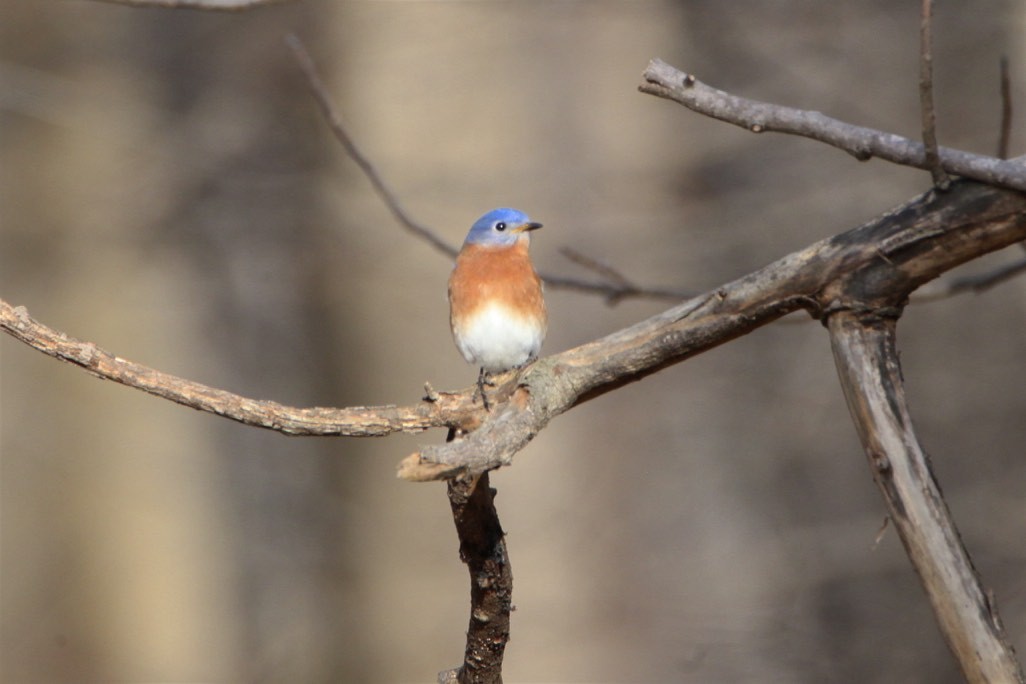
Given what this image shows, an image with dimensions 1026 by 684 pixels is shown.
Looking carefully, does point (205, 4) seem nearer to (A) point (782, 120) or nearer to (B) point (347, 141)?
(B) point (347, 141)

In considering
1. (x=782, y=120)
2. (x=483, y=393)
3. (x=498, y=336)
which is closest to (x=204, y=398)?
(x=483, y=393)

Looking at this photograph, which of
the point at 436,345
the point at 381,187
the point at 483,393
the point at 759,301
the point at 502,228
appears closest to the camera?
the point at 759,301

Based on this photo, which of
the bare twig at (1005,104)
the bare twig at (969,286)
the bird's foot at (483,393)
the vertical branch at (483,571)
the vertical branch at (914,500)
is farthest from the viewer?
the bare twig at (969,286)

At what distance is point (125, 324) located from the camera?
7531 millimetres

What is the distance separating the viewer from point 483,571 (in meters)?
2.68

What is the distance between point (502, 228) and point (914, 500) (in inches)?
94.4

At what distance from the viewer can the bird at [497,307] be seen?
3.98m

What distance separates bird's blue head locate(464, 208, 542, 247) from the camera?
14.1 ft

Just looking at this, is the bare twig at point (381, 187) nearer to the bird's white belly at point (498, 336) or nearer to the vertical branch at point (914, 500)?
the bird's white belly at point (498, 336)

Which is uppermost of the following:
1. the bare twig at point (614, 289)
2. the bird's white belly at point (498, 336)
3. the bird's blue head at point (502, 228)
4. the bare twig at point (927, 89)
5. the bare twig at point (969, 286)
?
the bird's blue head at point (502, 228)

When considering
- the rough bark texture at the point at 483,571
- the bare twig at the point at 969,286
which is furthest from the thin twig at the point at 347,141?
the bare twig at the point at 969,286

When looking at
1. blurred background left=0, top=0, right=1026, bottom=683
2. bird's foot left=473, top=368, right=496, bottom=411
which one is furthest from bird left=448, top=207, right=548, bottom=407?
blurred background left=0, top=0, right=1026, bottom=683

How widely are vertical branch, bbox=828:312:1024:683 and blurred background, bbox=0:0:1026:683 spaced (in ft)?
13.0

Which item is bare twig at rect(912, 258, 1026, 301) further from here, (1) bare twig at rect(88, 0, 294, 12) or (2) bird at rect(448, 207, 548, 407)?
(1) bare twig at rect(88, 0, 294, 12)
